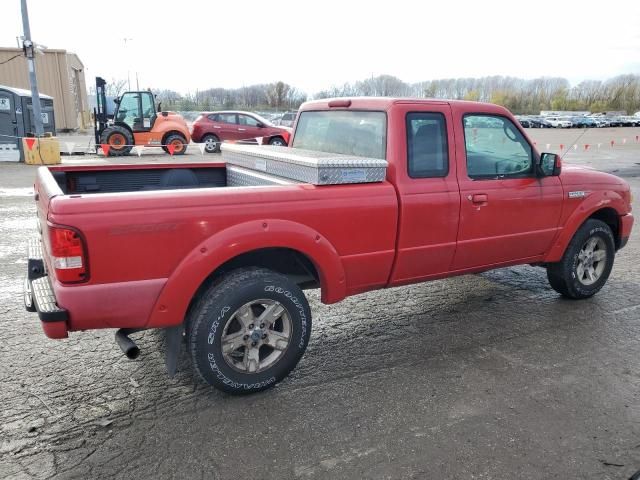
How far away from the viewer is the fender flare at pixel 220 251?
3031mm

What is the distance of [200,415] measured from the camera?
3.18 meters

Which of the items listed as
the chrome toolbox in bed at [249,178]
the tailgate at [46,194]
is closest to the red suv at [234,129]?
the chrome toolbox in bed at [249,178]

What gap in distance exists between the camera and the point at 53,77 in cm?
3050

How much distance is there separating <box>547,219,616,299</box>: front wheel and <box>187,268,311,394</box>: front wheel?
2.91 meters

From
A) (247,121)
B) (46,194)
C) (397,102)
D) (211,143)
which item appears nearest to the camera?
(46,194)

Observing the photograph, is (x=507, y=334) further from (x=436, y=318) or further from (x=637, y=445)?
(x=637, y=445)

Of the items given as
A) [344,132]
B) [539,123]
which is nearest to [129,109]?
[344,132]

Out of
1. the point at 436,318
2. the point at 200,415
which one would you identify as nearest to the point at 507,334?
the point at 436,318

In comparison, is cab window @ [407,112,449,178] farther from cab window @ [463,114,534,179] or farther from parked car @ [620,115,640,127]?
parked car @ [620,115,640,127]

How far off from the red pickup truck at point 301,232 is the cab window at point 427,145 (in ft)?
0.03

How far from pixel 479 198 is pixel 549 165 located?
859 millimetres

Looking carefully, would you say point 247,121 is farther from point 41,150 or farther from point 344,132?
point 344,132

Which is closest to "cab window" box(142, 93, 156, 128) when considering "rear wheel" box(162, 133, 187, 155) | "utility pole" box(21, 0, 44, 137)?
"rear wheel" box(162, 133, 187, 155)

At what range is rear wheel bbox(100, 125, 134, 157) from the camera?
17703mm
